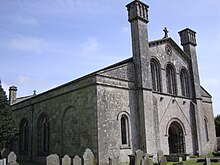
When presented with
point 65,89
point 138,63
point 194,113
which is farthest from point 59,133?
point 194,113

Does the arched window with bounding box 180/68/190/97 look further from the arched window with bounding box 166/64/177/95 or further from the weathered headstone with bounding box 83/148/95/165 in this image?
the weathered headstone with bounding box 83/148/95/165

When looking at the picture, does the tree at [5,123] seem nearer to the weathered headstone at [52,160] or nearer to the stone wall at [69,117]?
the stone wall at [69,117]

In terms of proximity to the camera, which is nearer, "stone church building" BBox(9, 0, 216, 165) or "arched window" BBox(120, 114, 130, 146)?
"stone church building" BBox(9, 0, 216, 165)

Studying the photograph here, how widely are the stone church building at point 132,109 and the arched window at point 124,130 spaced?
0.08 m

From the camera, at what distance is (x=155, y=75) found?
2358 cm

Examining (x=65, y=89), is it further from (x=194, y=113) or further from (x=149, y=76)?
(x=194, y=113)

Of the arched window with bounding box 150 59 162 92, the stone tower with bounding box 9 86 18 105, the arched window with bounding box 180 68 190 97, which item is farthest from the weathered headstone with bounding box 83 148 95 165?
the stone tower with bounding box 9 86 18 105

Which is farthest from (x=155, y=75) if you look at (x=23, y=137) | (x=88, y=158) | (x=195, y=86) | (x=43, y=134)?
(x=23, y=137)

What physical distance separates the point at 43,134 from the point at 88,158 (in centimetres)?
1001

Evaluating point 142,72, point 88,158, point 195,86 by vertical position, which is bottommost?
point 88,158

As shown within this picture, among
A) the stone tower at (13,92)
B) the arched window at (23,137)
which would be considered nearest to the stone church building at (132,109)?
the arched window at (23,137)

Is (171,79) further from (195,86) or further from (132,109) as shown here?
(132,109)

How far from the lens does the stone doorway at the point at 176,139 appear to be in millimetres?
24016

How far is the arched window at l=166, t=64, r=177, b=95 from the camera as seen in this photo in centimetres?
2472
